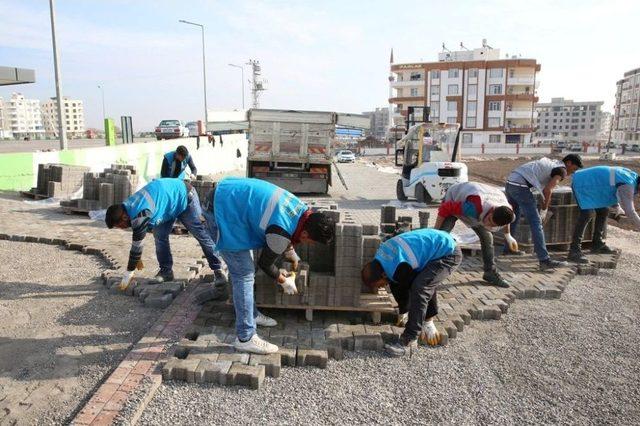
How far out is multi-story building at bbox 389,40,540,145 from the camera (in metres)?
61.1

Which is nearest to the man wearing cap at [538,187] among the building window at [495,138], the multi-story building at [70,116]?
the building window at [495,138]

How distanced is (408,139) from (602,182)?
22.2 feet

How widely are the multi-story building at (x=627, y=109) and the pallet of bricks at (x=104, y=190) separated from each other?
296 ft

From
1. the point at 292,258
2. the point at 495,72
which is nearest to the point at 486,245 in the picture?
the point at 292,258

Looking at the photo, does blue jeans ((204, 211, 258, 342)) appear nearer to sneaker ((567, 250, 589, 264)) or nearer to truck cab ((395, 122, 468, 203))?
sneaker ((567, 250, 589, 264))

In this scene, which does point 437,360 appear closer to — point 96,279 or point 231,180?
point 231,180

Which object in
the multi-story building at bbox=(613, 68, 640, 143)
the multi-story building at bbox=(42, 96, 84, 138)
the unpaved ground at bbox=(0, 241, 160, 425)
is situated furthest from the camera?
the multi-story building at bbox=(42, 96, 84, 138)

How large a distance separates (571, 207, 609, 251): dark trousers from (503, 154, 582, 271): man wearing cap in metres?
0.55

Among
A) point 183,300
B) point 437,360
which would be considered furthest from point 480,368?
point 183,300

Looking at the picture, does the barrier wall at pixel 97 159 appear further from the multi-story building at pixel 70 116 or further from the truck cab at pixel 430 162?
the multi-story building at pixel 70 116

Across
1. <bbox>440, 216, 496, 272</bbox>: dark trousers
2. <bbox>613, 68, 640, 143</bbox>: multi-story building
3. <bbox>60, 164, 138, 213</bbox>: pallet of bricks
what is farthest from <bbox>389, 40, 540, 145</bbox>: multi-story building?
<bbox>440, 216, 496, 272</bbox>: dark trousers

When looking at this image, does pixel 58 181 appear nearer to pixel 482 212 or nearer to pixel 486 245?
pixel 486 245

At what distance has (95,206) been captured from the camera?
381 inches

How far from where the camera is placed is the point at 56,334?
4234mm
